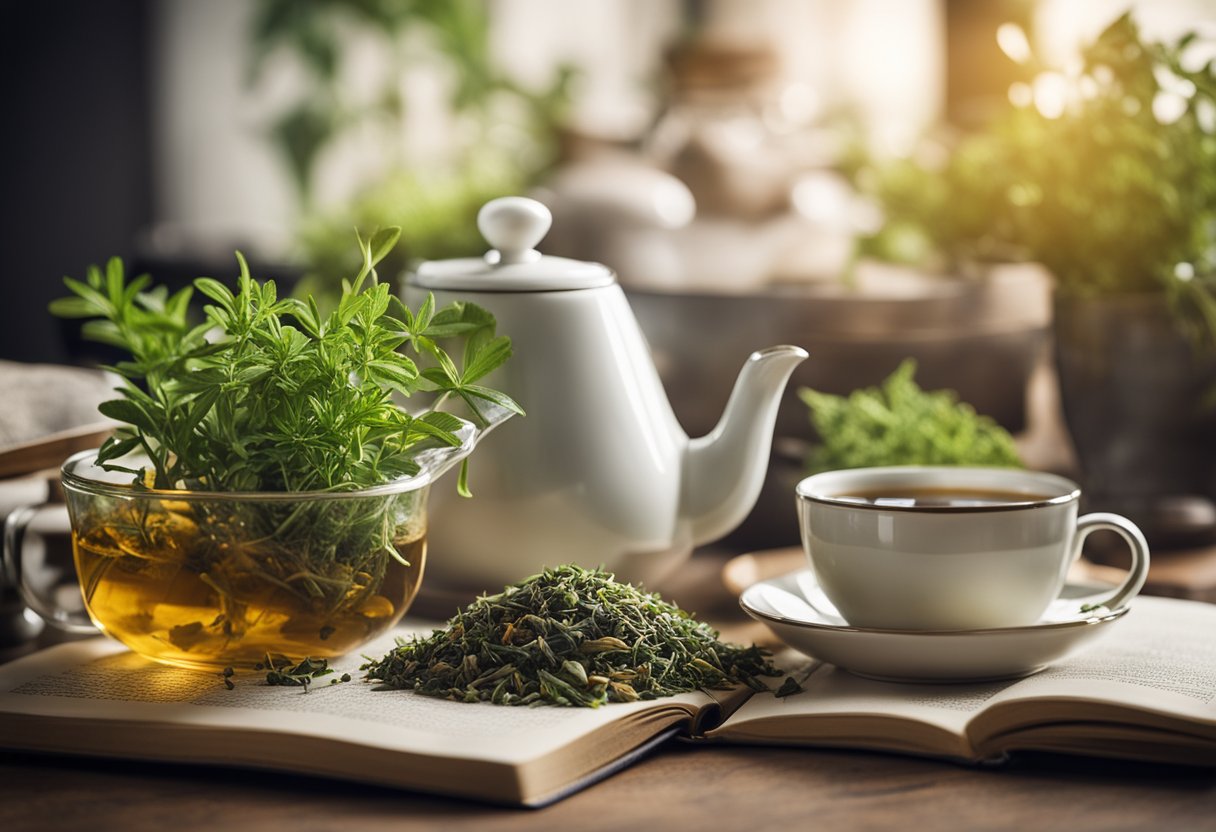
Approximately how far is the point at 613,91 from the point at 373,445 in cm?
318

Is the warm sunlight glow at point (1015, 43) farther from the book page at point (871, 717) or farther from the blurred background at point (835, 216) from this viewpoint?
the book page at point (871, 717)

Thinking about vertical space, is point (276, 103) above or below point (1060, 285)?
above

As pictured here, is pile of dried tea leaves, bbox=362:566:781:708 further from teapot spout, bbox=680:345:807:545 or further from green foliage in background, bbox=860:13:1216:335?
green foliage in background, bbox=860:13:1216:335

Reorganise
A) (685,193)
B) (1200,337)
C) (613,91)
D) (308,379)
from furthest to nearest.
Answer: (613,91)
(685,193)
(1200,337)
(308,379)

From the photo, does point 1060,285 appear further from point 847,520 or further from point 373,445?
point 373,445

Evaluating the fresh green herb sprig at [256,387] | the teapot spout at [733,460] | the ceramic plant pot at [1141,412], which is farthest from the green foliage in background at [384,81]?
the fresh green herb sprig at [256,387]

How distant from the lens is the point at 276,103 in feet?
10.7

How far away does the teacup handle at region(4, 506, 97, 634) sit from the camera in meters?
0.76

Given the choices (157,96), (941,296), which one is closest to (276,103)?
(157,96)

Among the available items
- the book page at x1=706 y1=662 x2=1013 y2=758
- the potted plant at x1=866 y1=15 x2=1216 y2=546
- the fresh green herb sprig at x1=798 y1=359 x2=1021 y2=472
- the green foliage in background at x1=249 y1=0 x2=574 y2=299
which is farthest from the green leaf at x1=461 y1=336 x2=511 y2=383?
the green foliage in background at x1=249 y1=0 x2=574 y2=299

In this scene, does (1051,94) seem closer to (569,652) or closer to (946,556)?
(946,556)

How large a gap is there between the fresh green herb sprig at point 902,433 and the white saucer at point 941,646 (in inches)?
10.2

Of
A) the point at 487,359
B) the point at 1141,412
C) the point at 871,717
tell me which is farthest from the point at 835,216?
the point at 871,717

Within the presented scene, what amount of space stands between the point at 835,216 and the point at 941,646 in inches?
30.3
